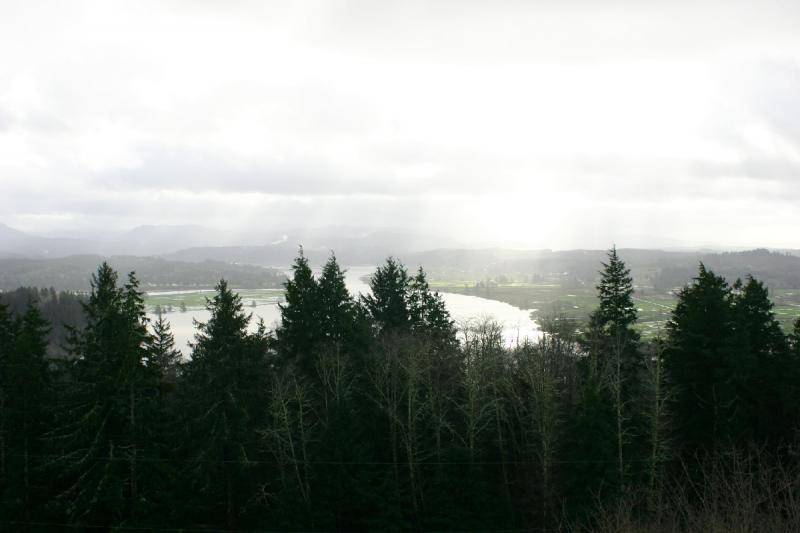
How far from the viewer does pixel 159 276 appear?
6806 inches

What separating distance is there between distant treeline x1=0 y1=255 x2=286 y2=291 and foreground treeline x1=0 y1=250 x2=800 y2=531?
405 ft

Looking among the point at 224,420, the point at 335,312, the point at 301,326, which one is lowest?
the point at 224,420

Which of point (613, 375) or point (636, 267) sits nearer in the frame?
point (613, 375)

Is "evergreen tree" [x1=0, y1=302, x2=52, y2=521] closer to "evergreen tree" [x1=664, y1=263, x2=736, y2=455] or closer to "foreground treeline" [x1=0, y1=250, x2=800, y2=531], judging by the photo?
"foreground treeline" [x1=0, y1=250, x2=800, y2=531]

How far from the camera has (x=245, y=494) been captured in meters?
20.5

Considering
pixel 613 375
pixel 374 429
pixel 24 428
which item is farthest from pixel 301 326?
pixel 613 375

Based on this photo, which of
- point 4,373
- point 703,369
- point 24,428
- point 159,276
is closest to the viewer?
point 24,428

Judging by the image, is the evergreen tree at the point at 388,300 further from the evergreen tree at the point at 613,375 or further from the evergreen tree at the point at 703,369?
the evergreen tree at the point at 703,369

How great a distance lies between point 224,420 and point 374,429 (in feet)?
20.5

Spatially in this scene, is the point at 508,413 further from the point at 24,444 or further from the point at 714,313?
the point at 24,444

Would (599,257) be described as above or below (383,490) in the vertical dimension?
above

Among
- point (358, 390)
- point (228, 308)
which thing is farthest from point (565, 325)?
point (228, 308)

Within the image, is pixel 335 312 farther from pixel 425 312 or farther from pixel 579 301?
pixel 579 301

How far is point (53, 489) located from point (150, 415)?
16.0 feet
